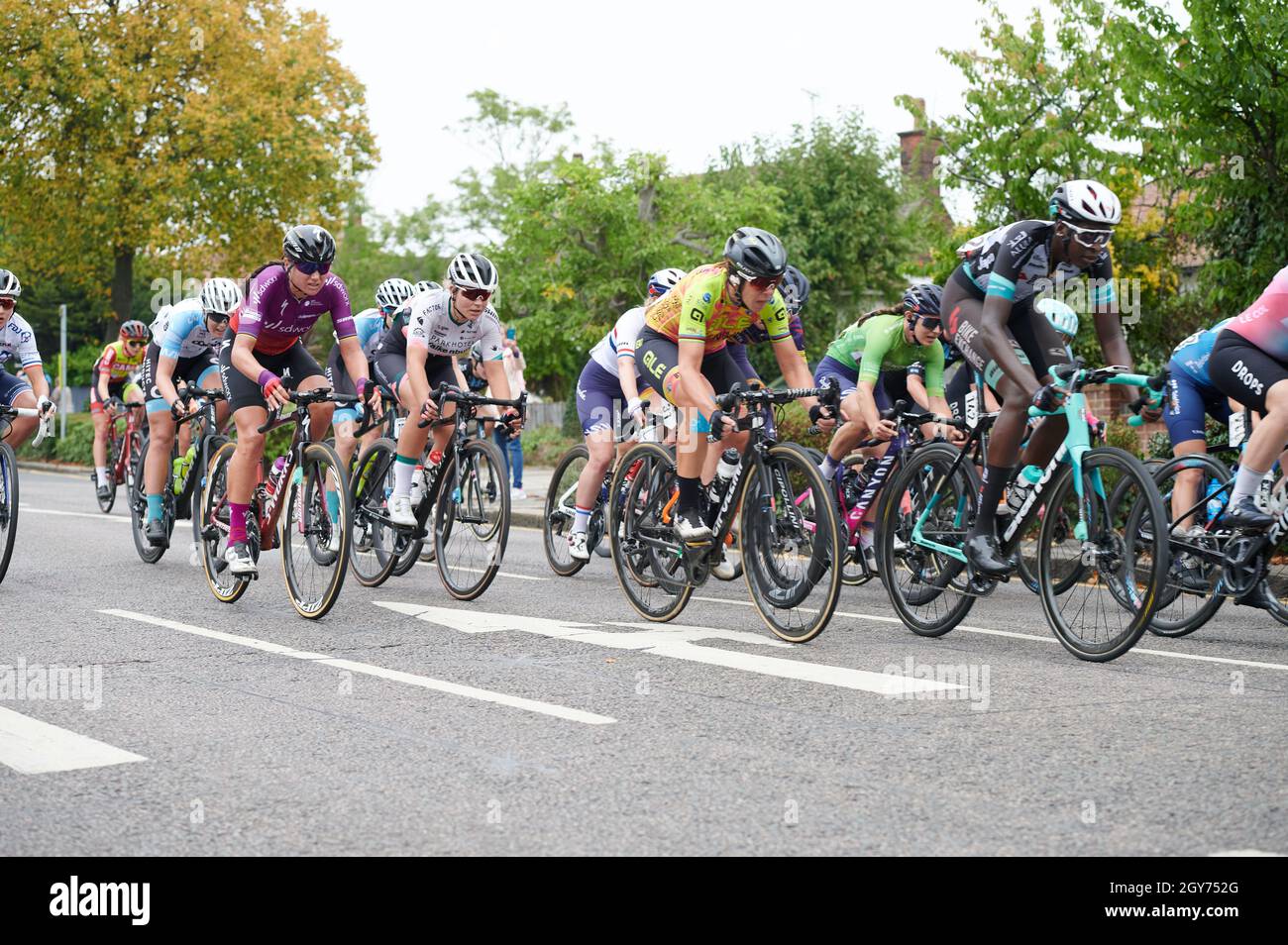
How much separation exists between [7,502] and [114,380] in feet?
Result: 31.1

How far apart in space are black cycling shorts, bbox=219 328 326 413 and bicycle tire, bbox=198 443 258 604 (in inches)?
18.1

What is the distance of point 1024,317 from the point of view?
7.50 m

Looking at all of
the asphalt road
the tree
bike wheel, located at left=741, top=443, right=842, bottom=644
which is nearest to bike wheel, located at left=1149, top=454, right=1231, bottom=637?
the asphalt road

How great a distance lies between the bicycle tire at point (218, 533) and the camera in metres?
9.31

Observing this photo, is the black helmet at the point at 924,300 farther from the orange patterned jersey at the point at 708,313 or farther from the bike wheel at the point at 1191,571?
the bike wheel at the point at 1191,571

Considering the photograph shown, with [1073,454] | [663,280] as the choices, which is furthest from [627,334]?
[1073,454]

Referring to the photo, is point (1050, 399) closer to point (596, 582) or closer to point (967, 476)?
point (967, 476)

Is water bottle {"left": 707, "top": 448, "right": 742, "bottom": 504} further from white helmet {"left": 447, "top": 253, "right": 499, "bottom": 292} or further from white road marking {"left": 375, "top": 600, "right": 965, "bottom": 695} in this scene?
white helmet {"left": 447, "top": 253, "right": 499, "bottom": 292}

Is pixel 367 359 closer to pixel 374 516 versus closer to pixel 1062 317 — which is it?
pixel 374 516

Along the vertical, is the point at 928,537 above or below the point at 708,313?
below

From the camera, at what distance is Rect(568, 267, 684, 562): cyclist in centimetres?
998

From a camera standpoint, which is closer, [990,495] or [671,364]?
[990,495]

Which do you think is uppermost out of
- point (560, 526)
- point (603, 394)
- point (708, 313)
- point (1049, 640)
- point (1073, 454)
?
point (708, 313)

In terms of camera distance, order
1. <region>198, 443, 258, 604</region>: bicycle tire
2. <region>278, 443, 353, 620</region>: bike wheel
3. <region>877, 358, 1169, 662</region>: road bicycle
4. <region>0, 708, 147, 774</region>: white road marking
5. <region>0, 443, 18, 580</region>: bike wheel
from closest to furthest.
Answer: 1. <region>0, 708, 147, 774</region>: white road marking
2. <region>877, 358, 1169, 662</region>: road bicycle
3. <region>278, 443, 353, 620</region>: bike wheel
4. <region>198, 443, 258, 604</region>: bicycle tire
5. <region>0, 443, 18, 580</region>: bike wheel
